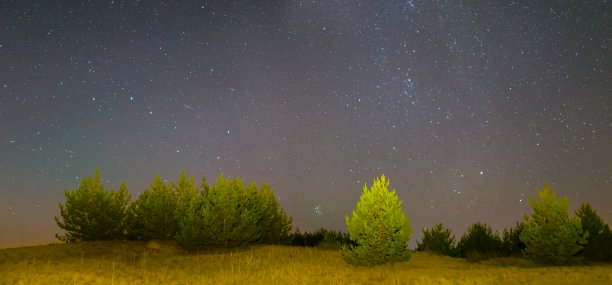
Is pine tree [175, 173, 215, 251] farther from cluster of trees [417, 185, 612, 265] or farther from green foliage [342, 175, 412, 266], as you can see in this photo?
cluster of trees [417, 185, 612, 265]

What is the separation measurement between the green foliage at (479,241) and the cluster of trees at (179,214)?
9.58m

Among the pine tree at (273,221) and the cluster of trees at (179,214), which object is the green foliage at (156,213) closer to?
the cluster of trees at (179,214)

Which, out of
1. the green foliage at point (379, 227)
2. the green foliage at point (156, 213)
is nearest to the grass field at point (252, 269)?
the green foliage at point (379, 227)

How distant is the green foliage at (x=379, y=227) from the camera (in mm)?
14086

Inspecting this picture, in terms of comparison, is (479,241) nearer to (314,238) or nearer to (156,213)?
(314,238)

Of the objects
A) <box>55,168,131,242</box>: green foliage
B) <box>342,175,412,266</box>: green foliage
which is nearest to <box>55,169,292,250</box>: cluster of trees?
<box>55,168,131,242</box>: green foliage

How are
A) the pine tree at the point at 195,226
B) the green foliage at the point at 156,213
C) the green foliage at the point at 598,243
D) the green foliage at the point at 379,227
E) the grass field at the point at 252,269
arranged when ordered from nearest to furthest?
the grass field at the point at 252,269
the green foliage at the point at 379,227
the green foliage at the point at 598,243
the pine tree at the point at 195,226
the green foliage at the point at 156,213

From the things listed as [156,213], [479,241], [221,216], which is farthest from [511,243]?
[156,213]

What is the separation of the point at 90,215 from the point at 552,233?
811 inches

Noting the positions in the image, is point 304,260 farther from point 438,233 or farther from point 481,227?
point 481,227

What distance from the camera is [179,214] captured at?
68.1 feet

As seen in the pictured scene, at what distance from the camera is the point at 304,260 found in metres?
16.4

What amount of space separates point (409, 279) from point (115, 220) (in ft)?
53.4

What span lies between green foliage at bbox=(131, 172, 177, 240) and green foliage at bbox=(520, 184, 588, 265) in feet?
52.5
